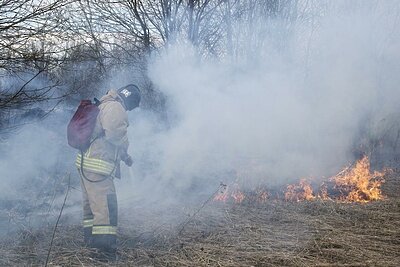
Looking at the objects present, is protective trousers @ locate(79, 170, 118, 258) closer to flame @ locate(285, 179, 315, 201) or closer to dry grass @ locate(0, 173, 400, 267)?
dry grass @ locate(0, 173, 400, 267)

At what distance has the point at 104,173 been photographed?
4.34 meters

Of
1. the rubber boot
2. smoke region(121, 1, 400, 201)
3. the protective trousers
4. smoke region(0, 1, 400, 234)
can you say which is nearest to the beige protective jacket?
the protective trousers

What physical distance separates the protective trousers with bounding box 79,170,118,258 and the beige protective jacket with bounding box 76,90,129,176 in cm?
10

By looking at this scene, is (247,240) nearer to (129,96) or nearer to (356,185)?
(129,96)

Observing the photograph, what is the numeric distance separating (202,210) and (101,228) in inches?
84.1

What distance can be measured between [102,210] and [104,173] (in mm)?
397

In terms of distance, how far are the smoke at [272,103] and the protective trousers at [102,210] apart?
9.99 ft

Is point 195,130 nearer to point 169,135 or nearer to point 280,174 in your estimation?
point 169,135

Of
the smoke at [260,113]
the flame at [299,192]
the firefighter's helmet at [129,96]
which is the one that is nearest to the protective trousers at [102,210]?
the firefighter's helmet at [129,96]

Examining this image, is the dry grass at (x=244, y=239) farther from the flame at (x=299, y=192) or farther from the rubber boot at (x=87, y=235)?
the flame at (x=299, y=192)

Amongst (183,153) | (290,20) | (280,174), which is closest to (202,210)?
(183,153)

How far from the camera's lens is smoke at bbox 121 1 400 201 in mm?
7621

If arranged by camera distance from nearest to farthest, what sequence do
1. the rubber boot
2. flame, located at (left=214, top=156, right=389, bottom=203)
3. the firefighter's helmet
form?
the rubber boot < the firefighter's helmet < flame, located at (left=214, top=156, right=389, bottom=203)

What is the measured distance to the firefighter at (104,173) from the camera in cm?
423
